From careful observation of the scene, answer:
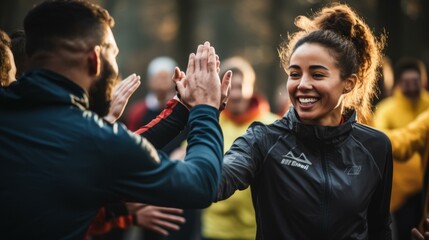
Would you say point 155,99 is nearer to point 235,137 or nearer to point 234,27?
point 235,137

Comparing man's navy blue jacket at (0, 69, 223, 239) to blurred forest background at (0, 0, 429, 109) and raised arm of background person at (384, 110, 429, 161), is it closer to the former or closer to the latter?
raised arm of background person at (384, 110, 429, 161)

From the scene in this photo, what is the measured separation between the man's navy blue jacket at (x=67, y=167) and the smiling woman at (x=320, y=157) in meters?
0.60

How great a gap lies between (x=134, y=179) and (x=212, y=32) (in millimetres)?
35277

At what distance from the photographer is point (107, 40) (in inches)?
113

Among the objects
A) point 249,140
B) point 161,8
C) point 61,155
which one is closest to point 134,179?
point 61,155

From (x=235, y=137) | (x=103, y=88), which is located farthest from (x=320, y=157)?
(x=235, y=137)

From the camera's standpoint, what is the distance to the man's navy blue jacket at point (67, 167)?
2.56 meters

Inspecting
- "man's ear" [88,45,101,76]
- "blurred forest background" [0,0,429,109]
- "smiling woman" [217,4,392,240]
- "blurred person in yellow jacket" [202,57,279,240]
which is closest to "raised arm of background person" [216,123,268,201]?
"smiling woman" [217,4,392,240]

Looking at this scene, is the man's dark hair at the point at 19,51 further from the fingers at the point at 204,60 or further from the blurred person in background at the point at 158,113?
the blurred person in background at the point at 158,113

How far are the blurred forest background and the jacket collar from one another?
34.9ft

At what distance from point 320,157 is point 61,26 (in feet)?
5.50

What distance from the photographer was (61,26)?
108 inches

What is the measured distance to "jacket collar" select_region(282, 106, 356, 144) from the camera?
3670 millimetres

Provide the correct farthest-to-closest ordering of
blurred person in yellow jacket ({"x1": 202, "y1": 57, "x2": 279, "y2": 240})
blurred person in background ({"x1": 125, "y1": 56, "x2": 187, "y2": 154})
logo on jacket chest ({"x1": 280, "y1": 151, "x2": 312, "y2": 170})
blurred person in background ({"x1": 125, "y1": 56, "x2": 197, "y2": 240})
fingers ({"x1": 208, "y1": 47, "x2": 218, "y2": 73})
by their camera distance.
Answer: blurred person in background ({"x1": 125, "y1": 56, "x2": 187, "y2": 154}) < blurred person in background ({"x1": 125, "y1": 56, "x2": 197, "y2": 240}) < blurred person in yellow jacket ({"x1": 202, "y1": 57, "x2": 279, "y2": 240}) < logo on jacket chest ({"x1": 280, "y1": 151, "x2": 312, "y2": 170}) < fingers ({"x1": 208, "y1": 47, "x2": 218, "y2": 73})
